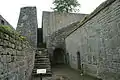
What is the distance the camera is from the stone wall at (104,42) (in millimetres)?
4605

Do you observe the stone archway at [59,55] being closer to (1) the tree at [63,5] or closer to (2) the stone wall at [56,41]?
(2) the stone wall at [56,41]

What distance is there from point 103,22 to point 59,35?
9.21 metres

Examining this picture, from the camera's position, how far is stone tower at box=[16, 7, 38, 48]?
36.7ft

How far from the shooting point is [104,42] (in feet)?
18.0

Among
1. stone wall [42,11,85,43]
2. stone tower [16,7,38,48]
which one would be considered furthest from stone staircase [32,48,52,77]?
stone wall [42,11,85,43]

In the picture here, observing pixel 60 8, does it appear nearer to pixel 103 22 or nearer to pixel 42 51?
pixel 42 51

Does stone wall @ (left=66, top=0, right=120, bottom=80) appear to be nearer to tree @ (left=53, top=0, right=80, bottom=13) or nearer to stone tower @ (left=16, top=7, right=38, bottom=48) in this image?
stone tower @ (left=16, top=7, right=38, bottom=48)

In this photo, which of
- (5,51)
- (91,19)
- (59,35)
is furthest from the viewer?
(59,35)

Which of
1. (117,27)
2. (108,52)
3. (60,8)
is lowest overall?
(108,52)

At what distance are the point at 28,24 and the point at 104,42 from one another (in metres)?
8.13

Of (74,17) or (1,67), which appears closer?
(1,67)

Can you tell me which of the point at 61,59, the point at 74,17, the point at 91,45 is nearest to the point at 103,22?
the point at 91,45

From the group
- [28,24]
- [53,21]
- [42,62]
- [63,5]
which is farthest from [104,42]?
[63,5]

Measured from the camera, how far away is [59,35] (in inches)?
573
